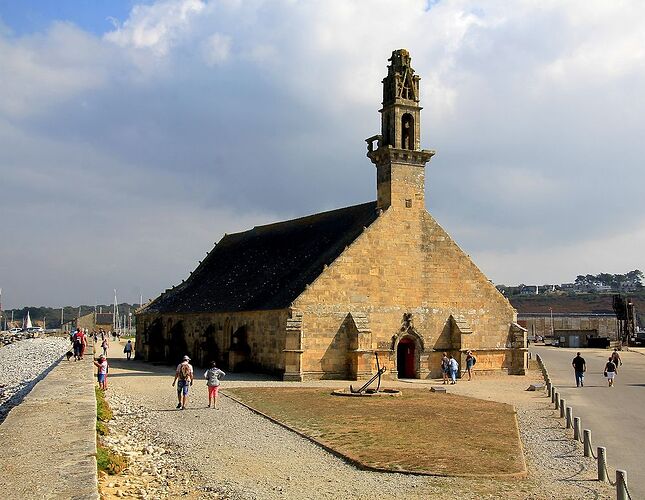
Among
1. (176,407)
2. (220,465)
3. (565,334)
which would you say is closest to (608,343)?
(565,334)

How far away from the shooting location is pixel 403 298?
34875 millimetres

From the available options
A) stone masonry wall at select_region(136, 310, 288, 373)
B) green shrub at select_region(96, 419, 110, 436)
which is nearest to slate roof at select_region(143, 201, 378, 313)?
stone masonry wall at select_region(136, 310, 288, 373)

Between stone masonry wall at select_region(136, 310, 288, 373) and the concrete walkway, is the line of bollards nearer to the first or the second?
the concrete walkway

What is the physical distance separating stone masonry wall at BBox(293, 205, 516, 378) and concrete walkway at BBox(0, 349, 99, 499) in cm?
1325

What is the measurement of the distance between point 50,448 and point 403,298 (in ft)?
77.3

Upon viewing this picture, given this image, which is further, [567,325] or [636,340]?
[567,325]

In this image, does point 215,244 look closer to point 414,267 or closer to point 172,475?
point 414,267

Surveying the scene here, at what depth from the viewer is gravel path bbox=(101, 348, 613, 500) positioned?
1263cm

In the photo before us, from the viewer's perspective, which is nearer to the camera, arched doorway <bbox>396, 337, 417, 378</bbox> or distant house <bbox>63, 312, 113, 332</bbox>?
arched doorway <bbox>396, 337, 417, 378</bbox>

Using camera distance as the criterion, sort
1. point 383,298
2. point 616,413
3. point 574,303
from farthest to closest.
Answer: point 574,303 → point 383,298 → point 616,413

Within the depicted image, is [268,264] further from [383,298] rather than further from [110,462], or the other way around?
[110,462]

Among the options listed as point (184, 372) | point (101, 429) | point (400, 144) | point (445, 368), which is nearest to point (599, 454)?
point (101, 429)

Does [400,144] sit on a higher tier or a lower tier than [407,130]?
lower

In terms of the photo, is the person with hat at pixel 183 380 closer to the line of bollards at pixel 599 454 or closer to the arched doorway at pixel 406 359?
the line of bollards at pixel 599 454
